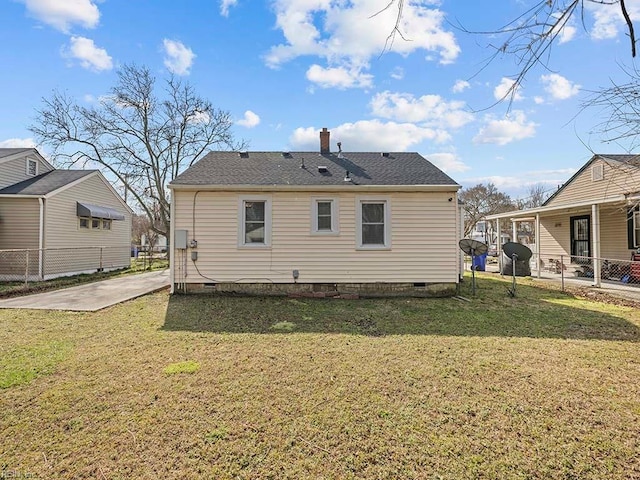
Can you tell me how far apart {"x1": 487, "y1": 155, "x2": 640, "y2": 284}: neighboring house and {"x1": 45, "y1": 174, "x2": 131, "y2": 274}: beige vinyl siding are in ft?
61.3

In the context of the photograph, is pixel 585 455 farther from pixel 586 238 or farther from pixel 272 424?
pixel 586 238

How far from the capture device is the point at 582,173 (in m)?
13.8

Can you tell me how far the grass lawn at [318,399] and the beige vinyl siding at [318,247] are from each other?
2.51 metres

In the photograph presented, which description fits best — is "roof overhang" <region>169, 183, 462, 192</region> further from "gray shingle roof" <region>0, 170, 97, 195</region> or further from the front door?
the front door

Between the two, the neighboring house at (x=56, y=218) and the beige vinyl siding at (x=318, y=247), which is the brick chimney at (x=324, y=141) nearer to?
the beige vinyl siding at (x=318, y=247)

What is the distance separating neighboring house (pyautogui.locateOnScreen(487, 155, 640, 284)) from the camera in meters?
10.7

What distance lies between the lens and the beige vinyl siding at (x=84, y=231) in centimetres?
1221

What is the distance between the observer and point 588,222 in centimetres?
1294

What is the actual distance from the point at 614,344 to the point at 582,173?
12.0 m

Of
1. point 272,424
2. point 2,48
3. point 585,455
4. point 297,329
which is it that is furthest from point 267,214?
point 2,48

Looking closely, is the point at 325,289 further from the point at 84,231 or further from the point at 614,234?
the point at 84,231

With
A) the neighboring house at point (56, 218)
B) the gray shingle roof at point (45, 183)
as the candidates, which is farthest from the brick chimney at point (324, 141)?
the gray shingle roof at point (45, 183)

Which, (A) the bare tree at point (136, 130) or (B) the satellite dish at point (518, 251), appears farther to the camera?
(A) the bare tree at point (136, 130)

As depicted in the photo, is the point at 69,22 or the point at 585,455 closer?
the point at 585,455
